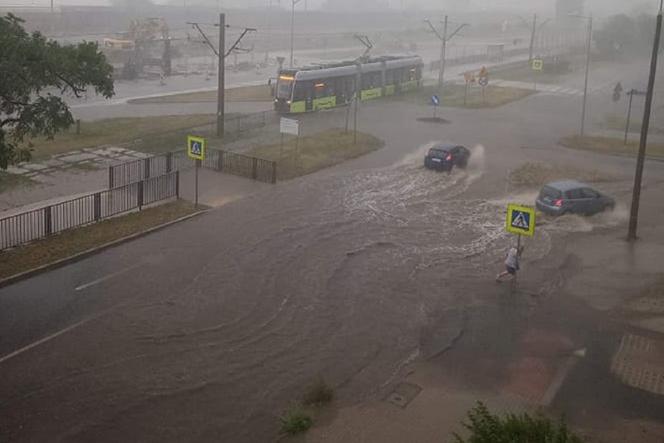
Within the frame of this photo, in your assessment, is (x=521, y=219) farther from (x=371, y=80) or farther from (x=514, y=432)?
(x=371, y=80)

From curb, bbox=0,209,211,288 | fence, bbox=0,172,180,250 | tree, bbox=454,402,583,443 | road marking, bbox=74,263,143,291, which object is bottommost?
road marking, bbox=74,263,143,291

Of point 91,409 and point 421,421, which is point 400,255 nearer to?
point 421,421

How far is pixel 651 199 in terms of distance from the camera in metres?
28.6

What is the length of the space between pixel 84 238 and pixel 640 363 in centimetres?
1462

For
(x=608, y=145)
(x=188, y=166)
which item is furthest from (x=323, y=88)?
(x=188, y=166)

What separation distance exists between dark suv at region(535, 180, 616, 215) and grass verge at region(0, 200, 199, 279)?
11.8 m

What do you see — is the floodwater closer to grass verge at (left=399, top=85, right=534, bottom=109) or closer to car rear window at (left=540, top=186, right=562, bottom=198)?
car rear window at (left=540, top=186, right=562, bottom=198)

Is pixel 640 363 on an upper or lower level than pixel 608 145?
lower

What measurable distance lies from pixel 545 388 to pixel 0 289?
12.3 metres

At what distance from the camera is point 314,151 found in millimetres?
34656

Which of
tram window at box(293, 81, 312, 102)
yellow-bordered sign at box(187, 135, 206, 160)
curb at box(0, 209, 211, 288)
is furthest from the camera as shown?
tram window at box(293, 81, 312, 102)

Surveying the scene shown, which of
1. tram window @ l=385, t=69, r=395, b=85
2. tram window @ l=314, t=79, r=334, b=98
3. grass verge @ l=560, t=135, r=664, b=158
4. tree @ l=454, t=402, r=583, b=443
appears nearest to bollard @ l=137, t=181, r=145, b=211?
tree @ l=454, t=402, r=583, b=443

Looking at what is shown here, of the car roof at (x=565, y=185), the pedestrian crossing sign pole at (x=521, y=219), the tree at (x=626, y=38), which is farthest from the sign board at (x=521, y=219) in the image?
the tree at (x=626, y=38)

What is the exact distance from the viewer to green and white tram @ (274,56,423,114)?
148 ft
